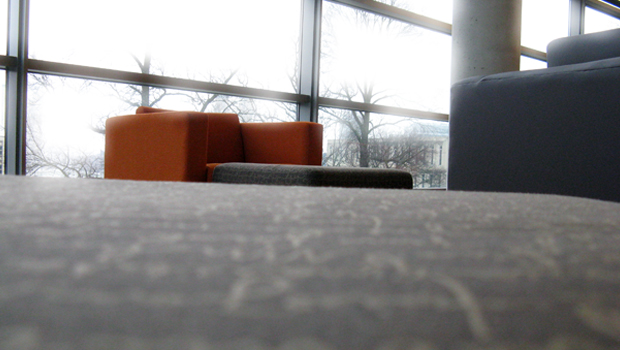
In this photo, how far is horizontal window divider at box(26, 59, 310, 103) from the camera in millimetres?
3004

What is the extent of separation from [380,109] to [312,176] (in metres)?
3.29

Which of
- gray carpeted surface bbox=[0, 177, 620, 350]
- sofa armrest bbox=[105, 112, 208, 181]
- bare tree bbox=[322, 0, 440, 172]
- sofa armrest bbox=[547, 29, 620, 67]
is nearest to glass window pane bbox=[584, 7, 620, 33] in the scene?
bare tree bbox=[322, 0, 440, 172]

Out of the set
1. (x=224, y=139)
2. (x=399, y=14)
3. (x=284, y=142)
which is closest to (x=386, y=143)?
(x=399, y=14)

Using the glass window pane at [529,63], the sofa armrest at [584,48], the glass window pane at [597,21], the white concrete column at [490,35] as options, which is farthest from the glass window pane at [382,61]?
the glass window pane at [597,21]

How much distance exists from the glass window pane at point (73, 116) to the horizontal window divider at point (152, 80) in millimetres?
69

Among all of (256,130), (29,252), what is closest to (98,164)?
(256,130)

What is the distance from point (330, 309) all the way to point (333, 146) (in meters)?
4.43

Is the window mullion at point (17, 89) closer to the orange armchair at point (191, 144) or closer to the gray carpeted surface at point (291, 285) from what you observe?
the orange armchair at point (191, 144)

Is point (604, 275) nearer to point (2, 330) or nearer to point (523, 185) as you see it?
point (2, 330)

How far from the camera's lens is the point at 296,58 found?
423 centimetres

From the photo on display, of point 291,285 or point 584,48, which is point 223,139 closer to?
point 584,48

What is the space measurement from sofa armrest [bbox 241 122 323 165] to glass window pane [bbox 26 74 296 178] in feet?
3.52

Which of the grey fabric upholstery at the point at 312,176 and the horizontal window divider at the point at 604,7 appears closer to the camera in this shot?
the grey fabric upholstery at the point at 312,176

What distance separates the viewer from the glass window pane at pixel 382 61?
4426mm
